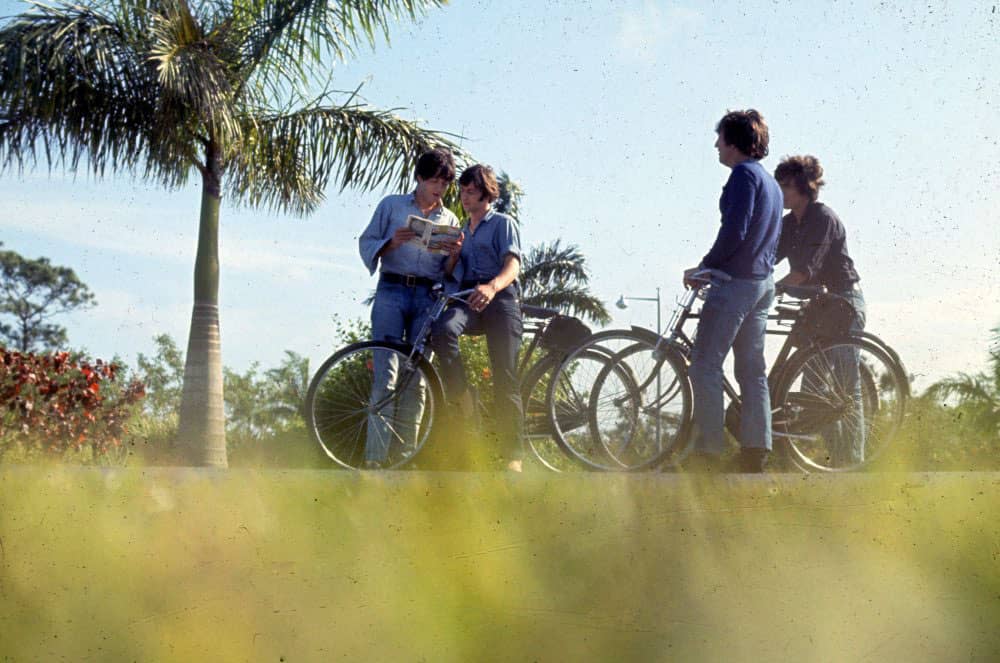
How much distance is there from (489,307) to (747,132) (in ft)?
3.96

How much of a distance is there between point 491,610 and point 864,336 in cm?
312

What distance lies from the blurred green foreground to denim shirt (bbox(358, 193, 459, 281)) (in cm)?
243

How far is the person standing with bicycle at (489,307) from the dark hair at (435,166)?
0.15 metres

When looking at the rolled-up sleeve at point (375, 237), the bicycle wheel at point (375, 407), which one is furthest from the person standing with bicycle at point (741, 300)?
the rolled-up sleeve at point (375, 237)

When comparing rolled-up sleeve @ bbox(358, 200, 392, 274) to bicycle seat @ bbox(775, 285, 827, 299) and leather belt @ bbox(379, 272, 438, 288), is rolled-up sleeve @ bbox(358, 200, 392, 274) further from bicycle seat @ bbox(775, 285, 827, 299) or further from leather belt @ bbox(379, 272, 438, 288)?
bicycle seat @ bbox(775, 285, 827, 299)

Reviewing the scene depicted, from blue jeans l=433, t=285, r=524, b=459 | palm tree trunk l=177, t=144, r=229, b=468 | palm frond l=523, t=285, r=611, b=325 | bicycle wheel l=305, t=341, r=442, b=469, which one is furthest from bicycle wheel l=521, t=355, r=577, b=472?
palm frond l=523, t=285, r=611, b=325

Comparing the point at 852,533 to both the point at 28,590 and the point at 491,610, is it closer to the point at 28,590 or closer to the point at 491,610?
the point at 491,610

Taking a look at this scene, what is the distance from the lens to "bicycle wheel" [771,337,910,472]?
444 cm

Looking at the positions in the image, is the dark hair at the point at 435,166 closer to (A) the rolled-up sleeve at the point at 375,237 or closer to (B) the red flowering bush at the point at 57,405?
(A) the rolled-up sleeve at the point at 375,237

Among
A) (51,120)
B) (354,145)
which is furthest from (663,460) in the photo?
(51,120)

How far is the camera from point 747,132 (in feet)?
12.9

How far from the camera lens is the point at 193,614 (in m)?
1.87

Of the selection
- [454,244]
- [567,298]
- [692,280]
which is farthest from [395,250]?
[567,298]

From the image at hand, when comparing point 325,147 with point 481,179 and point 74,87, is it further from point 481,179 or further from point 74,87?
point 481,179
